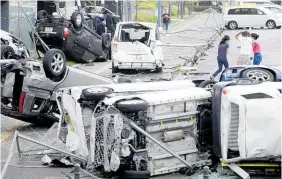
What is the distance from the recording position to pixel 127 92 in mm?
10594

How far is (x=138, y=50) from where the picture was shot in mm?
21875

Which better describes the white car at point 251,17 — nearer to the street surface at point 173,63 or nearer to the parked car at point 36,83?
the street surface at point 173,63

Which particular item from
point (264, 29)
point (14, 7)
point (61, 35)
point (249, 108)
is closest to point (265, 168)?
point (249, 108)

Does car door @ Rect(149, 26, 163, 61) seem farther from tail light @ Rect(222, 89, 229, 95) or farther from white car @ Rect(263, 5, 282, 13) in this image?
white car @ Rect(263, 5, 282, 13)

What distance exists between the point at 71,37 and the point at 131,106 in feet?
49.0

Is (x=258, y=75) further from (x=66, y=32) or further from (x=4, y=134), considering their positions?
(x=66, y=32)

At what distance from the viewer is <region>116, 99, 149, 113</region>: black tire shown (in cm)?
947

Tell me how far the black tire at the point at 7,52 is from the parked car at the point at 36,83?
6008 mm

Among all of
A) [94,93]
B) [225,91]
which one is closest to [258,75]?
[225,91]

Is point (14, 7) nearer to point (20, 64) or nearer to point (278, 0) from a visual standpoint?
point (20, 64)

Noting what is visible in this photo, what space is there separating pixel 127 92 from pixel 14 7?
17653 mm

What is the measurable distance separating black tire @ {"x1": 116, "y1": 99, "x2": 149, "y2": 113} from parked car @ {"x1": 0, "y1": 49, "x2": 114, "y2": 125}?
3.54 meters

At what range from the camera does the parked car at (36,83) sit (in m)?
13.3

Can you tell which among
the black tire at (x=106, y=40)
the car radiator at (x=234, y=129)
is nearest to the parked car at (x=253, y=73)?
the car radiator at (x=234, y=129)
